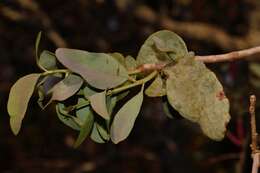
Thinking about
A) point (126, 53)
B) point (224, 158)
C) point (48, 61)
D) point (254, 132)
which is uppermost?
point (126, 53)

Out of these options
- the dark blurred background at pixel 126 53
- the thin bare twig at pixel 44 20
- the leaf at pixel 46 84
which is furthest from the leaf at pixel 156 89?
the thin bare twig at pixel 44 20

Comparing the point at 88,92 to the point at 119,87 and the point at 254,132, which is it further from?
the point at 254,132

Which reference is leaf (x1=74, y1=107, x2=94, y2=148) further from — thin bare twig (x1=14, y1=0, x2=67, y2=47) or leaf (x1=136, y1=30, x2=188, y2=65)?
thin bare twig (x1=14, y1=0, x2=67, y2=47)

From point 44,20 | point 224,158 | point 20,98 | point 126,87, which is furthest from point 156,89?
point 44,20

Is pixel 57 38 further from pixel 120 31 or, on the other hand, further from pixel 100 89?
pixel 100 89

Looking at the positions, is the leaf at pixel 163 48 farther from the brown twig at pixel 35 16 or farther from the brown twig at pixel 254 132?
the brown twig at pixel 35 16

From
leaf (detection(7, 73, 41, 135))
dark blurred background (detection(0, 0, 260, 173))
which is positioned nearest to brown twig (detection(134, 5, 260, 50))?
dark blurred background (detection(0, 0, 260, 173))

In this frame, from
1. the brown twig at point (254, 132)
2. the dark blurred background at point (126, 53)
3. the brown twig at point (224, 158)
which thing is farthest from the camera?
the dark blurred background at point (126, 53)
